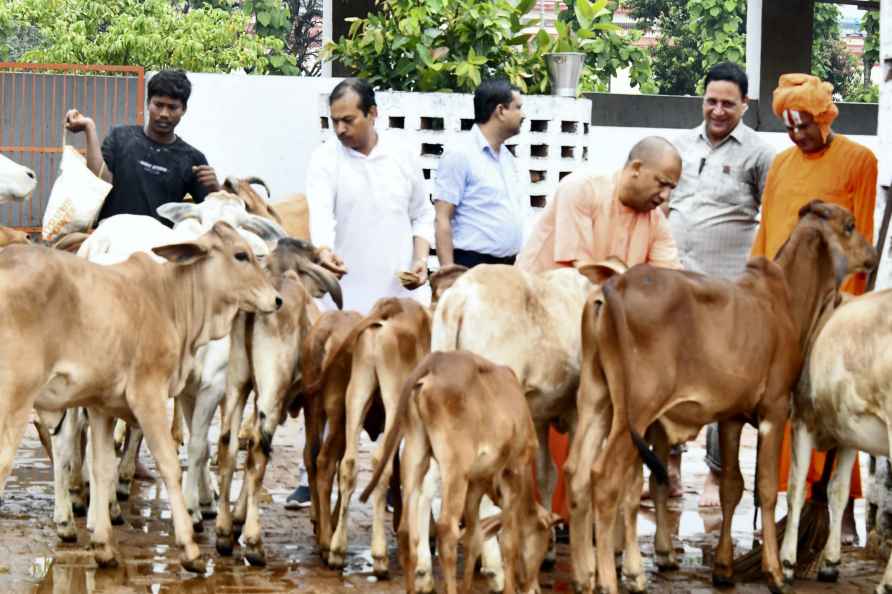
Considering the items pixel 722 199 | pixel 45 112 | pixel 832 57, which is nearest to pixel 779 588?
pixel 722 199

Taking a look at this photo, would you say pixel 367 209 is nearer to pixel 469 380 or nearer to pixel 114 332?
pixel 114 332

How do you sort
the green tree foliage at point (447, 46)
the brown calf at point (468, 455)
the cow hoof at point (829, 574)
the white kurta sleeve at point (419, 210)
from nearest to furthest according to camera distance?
the brown calf at point (468, 455) < the cow hoof at point (829, 574) < the white kurta sleeve at point (419, 210) < the green tree foliage at point (447, 46)

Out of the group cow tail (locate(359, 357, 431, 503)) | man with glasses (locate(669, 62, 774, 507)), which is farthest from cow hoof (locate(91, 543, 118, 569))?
man with glasses (locate(669, 62, 774, 507))

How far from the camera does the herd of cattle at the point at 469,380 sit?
6.59 meters

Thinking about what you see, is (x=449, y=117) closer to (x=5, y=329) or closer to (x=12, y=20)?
(x=5, y=329)

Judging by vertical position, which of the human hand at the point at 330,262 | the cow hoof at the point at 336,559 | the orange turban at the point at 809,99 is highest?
the orange turban at the point at 809,99

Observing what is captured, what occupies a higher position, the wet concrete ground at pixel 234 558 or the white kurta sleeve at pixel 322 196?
the white kurta sleeve at pixel 322 196

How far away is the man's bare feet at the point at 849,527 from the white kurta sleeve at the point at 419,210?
268cm

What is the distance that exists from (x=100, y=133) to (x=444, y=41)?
4.02 m

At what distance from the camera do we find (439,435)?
634 cm

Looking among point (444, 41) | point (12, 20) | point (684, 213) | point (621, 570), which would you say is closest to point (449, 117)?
point (444, 41)

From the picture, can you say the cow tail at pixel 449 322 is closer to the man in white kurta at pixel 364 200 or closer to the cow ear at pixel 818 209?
the man in white kurta at pixel 364 200

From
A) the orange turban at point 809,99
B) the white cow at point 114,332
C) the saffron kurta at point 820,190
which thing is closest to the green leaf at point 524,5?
the saffron kurta at point 820,190

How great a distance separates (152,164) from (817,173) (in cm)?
374
